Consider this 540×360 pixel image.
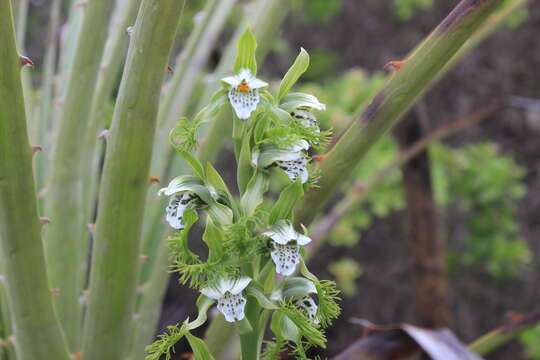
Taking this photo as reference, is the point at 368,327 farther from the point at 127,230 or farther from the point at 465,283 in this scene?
the point at 465,283

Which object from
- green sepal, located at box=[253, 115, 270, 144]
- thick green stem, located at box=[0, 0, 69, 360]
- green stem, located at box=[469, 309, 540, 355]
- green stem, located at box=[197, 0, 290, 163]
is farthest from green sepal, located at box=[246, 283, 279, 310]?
green stem, located at box=[469, 309, 540, 355]

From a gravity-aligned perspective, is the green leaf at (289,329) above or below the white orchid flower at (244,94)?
below

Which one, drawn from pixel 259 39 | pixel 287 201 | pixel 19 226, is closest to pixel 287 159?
pixel 287 201

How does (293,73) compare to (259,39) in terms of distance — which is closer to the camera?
(293,73)

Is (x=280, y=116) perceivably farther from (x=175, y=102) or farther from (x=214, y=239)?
(x=175, y=102)

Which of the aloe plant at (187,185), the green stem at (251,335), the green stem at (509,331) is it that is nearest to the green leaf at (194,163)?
the aloe plant at (187,185)

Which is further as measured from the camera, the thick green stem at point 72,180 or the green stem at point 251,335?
the thick green stem at point 72,180

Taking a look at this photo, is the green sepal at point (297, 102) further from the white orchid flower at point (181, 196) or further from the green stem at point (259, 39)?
the green stem at point (259, 39)
